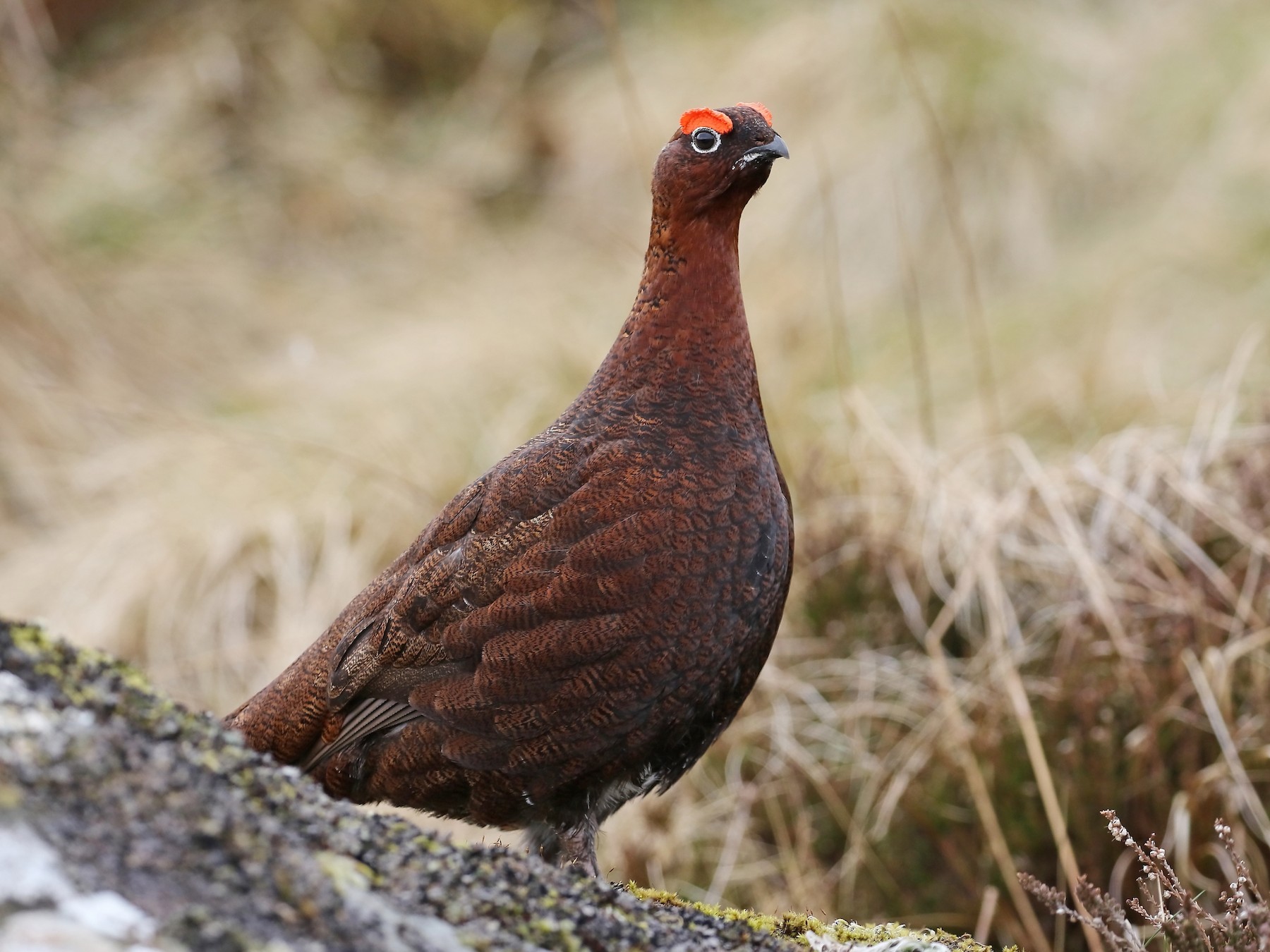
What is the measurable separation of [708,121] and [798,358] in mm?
4009

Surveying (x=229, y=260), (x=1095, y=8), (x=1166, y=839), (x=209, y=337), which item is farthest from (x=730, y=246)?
(x=1095, y=8)

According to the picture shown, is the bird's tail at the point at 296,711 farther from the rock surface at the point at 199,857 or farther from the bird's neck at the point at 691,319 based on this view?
the rock surface at the point at 199,857

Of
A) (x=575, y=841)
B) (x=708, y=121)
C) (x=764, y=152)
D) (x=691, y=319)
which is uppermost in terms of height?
(x=708, y=121)

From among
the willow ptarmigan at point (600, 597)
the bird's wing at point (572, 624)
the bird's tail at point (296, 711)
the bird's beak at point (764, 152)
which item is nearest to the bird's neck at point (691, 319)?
the willow ptarmigan at point (600, 597)

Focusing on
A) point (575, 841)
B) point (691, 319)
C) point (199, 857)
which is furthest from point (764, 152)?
point (199, 857)

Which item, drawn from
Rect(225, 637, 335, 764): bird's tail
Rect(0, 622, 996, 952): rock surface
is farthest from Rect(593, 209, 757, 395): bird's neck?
Rect(0, 622, 996, 952): rock surface

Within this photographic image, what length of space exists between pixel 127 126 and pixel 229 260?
1385 millimetres

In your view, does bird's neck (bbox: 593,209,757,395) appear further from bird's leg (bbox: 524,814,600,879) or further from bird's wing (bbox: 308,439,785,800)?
bird's leg (bbox: 524,814,600,879)

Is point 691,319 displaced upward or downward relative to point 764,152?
downward

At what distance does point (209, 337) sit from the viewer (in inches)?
336

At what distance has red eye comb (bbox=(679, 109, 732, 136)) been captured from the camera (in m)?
2.87

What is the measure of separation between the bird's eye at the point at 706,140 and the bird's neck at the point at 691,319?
0.45 ft

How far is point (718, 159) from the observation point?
286 cm

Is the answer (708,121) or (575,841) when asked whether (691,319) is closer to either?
(708,121)
